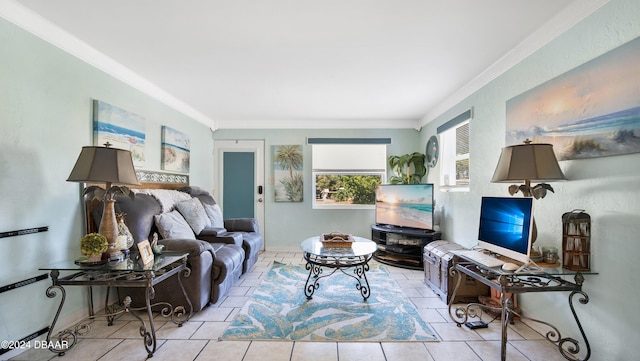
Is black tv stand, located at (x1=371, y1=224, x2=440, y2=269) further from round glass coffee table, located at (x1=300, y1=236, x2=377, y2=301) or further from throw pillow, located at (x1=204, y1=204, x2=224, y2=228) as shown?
throw pillow, located at (x1=204, y1=204, x2=224, y2=228)

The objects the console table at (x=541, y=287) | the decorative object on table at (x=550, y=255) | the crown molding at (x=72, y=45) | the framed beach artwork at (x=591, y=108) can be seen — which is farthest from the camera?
the decorative object on table at (x=550, y=255)

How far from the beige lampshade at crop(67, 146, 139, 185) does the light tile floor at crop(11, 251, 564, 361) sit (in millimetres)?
1200

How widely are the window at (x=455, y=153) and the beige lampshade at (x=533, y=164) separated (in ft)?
4.66

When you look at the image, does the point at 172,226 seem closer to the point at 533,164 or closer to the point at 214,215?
the point at 214,215

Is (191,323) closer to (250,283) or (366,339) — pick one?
(250,283)

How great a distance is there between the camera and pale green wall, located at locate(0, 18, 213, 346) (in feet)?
5.92

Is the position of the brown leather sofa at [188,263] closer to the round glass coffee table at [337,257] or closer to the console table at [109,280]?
the console table at [109,280]

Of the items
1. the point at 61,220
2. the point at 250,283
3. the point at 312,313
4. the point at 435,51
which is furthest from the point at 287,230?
the point at 435,51

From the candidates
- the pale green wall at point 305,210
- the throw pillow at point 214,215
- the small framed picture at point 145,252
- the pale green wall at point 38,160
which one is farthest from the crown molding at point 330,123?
the small framed picture at point 145,252

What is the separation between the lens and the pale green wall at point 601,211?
5.08ft

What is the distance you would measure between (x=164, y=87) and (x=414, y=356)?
3741 mm

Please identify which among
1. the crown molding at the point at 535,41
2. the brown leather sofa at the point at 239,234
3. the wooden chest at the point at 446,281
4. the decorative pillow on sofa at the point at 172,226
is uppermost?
the crown molding at the point at 535,41

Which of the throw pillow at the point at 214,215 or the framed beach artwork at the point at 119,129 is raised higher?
the framed beach artwork at the point at 119,129

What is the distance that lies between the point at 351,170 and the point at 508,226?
3.10 meters
